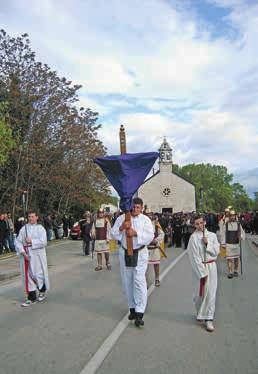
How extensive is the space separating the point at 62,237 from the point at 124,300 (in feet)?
90.2

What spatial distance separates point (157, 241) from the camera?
12734 millimetres

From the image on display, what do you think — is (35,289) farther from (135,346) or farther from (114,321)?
(135,346)

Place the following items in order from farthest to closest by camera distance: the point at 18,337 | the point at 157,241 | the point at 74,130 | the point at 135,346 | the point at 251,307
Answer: the point at 74,130, the point at 157,241, the point at 251,307, the point at 18,337, the point at 135,346

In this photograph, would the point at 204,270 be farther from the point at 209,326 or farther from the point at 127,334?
the point at 127,334

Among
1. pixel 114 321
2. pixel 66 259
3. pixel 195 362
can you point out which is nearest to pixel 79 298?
pixel 114 321

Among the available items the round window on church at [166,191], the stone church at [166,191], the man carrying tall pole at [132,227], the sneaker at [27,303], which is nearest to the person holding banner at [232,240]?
the sneaker at [27,303]

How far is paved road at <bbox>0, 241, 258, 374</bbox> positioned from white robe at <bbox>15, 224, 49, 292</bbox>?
0.47 meters

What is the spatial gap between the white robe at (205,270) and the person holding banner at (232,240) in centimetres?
601

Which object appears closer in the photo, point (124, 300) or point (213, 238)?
point (213, 238)

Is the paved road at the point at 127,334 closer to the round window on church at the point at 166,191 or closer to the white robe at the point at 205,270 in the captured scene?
the white robe at the point at 205,270

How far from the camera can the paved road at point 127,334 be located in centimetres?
592

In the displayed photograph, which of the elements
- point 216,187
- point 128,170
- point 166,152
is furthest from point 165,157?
point 128,170

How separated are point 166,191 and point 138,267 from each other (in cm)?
8513

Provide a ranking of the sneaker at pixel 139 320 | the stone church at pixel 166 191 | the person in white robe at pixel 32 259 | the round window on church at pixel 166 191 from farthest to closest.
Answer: the round window on church at pixel 166 191 → the stone church at pixel 166 191 → the person in white robe at pixel 32 259 → the sneaker at pixel 139 320
